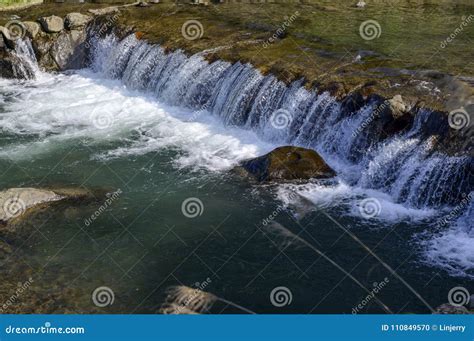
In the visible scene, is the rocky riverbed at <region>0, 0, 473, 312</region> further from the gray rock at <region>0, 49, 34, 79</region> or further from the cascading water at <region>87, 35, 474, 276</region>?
the gray rock at <region>0, 49, 34, 79</region>

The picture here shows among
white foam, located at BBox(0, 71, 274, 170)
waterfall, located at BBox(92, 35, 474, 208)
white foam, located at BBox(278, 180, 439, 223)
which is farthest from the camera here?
white foam, located at BBox(0, 71, 274, 170)

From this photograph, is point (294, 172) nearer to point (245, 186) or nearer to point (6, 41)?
point (245, 186)

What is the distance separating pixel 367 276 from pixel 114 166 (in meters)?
8.21

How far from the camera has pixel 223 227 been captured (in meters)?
13.9

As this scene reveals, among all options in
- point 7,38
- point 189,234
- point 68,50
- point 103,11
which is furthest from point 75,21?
point 189,234

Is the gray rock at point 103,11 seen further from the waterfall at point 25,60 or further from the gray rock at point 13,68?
the gray rock at point 13,68

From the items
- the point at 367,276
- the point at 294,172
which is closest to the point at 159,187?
the point at 294,172

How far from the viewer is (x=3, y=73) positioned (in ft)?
85.9

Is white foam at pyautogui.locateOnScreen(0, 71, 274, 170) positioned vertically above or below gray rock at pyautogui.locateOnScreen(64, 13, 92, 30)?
below

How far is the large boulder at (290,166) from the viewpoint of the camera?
15.5m

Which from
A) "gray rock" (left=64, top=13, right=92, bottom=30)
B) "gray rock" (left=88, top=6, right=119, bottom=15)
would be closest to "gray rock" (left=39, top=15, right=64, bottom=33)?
"gray rock" (left=64, top=13, right=92, bottom=30)

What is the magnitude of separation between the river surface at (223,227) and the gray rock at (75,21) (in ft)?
27.7

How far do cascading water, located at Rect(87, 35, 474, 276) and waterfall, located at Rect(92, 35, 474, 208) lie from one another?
0.9 inches

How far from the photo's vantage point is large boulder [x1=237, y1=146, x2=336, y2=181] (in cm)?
1548
